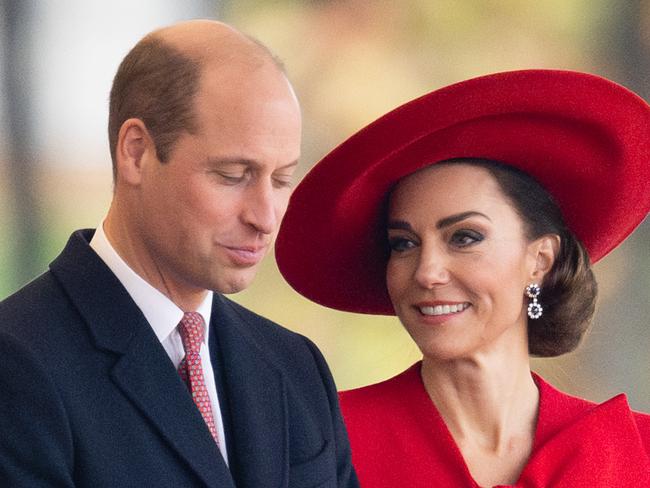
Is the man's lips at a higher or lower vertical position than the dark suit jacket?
higher

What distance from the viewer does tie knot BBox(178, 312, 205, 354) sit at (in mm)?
1445

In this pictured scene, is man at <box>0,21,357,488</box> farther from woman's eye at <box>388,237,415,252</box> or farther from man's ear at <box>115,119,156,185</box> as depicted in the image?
woman's eye at <box>388,237,415,252</box>

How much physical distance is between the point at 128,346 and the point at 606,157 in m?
0.96

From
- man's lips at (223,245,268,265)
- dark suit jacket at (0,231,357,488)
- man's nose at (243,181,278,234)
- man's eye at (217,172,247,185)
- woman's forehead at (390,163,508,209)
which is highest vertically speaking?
woman's forehead at (390,163,508,209)

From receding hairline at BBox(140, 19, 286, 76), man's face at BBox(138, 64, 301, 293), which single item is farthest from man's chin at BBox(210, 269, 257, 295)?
Result: receding hairline at BBox(140, 19, 286, 76)

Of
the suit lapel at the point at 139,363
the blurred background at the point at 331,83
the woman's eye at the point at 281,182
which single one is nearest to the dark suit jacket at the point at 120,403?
the suit lapel at the point at 139,363

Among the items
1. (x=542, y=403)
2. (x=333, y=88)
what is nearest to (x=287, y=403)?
(x=542, y=403)

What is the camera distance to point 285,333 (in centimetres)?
164

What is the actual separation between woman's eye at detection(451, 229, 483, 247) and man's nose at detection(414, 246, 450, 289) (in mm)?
30

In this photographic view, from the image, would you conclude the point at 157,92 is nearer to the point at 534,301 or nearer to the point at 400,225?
the point at 400,225

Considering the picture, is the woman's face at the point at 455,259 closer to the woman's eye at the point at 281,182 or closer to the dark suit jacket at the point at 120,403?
the dark suit jacket at the point at 120,403

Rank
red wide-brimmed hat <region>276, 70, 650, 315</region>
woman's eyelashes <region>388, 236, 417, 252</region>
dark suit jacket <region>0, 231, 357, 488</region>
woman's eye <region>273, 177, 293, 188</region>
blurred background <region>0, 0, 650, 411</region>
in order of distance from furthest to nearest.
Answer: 1. blurred background <region>0, 0, 650, 411</region>
2. woman's eyelashes <region>388, 236, 417, 252</region>
3. red wide-brimmed hat <region>276, 70, 650, 315</region>
4. woman's eye <region>273, 177, 293, 188</region>
5. dark suit jacket <region>0, 231, 357, 488</region>

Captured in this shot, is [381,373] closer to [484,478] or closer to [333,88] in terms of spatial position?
[333,88]

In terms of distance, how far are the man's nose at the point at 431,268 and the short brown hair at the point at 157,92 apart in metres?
0.64
